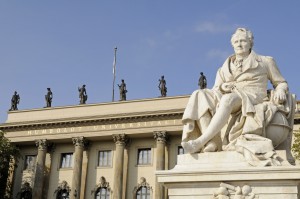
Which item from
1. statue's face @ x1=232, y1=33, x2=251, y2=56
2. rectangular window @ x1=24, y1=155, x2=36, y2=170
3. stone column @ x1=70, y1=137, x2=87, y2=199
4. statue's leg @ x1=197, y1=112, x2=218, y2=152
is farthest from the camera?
rectangular window @ x1=24, y1=155, x2=36, y2=170

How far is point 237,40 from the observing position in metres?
7.10

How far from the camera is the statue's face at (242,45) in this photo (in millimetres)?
7050

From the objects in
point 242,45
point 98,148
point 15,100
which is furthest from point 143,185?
point 242,45

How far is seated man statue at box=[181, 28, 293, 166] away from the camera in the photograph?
6.26 m

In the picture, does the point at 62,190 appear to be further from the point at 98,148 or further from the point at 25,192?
the point at 98,148

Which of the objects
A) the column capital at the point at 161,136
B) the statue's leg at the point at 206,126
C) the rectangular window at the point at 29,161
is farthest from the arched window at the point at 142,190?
the statue's leg at the point at 206,126

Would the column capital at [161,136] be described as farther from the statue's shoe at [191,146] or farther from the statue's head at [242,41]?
the statue's shoe at [191,146]

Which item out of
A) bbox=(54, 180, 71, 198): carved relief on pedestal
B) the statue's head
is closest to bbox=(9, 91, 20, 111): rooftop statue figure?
bbox=(54, 180, 71, 198): carved relief on pedestal

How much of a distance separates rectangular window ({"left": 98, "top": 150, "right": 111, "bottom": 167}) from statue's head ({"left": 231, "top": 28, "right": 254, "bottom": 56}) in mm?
39393

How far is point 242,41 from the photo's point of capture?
279 inches

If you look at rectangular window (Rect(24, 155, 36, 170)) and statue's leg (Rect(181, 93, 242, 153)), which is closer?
statue's leg (Rect(181, 93, 242, 153))

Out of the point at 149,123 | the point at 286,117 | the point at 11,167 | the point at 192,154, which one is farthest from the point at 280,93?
the point at 11,167

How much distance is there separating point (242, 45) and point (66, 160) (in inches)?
1657

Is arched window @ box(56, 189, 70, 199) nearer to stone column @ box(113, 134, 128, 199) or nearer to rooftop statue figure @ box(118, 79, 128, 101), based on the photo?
stone column @ box(113, 134, 128, 199)
